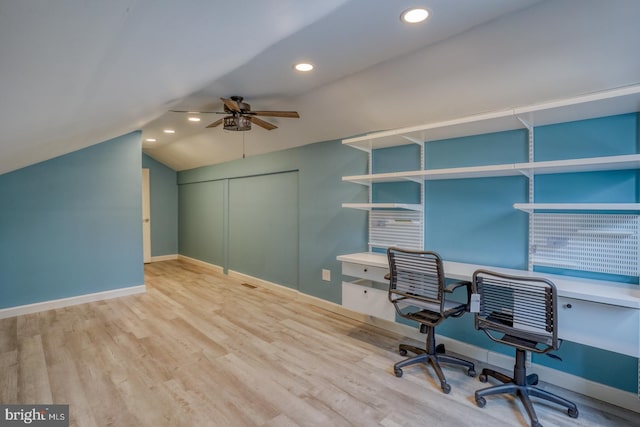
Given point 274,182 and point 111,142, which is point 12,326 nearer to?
point 111,142

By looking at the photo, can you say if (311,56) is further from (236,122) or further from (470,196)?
(470,196)

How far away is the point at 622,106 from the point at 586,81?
0.28 metres

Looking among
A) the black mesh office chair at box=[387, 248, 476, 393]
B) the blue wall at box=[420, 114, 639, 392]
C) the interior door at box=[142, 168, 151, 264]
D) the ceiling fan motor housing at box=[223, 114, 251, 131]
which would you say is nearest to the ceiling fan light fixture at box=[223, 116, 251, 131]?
the ceiling fan motor housing at box=[223, 114, 251, 131]

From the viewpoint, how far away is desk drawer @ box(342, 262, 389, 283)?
291cm

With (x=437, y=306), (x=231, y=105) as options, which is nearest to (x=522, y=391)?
(x=437, y=306)

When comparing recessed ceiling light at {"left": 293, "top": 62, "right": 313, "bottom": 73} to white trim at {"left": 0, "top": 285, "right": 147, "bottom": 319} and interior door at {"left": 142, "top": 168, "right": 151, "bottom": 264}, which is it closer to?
white trim at {"left": 0, "top": 285, "right": 147, "bottom": 319}

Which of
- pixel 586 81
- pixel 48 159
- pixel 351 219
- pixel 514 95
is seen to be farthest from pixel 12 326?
pixel 586 81

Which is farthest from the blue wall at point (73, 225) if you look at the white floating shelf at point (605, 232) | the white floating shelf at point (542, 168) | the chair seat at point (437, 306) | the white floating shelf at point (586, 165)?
the white floating shelf at point (605, 232)

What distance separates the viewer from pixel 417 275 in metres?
2.45

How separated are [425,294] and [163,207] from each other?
262 inches

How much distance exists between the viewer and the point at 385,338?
3.13 metres

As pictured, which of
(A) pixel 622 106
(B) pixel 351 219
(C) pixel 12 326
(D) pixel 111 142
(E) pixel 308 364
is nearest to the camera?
(A) pixel 622 106

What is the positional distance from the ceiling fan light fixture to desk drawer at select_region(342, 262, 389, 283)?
5.79 ft

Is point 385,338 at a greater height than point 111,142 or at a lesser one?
lesser
